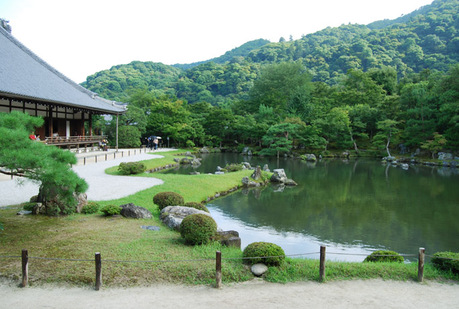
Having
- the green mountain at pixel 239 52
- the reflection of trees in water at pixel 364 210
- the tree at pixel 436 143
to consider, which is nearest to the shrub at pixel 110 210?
the reflection of trees in water at pixel 364 210

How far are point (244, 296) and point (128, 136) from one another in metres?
34.6

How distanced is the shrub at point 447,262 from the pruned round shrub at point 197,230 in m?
5.06

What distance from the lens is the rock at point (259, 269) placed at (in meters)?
6.40

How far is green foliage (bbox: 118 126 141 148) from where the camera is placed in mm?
37344

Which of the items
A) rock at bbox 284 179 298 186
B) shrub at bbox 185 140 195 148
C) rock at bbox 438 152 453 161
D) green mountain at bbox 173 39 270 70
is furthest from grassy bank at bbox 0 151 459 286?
Result: green mountain at bbox 173 39 270 70

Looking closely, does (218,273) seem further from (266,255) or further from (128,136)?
(128,136)

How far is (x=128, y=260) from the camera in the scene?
6387 millimetres

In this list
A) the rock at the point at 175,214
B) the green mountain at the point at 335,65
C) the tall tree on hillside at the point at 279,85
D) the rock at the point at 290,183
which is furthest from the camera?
the green mountain at the point at 335,65

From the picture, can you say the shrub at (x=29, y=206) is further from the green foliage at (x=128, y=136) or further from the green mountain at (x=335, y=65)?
the green mountain at (x=335, y=65)

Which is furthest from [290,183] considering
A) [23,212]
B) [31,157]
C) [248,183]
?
[31,157]

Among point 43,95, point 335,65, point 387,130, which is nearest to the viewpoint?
point 43,95

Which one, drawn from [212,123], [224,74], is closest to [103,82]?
[224,74]

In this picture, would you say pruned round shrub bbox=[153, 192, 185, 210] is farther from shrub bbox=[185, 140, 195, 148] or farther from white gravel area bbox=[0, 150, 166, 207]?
shrub bbox=[185, 140, 195, 148]

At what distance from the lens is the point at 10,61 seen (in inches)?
824
